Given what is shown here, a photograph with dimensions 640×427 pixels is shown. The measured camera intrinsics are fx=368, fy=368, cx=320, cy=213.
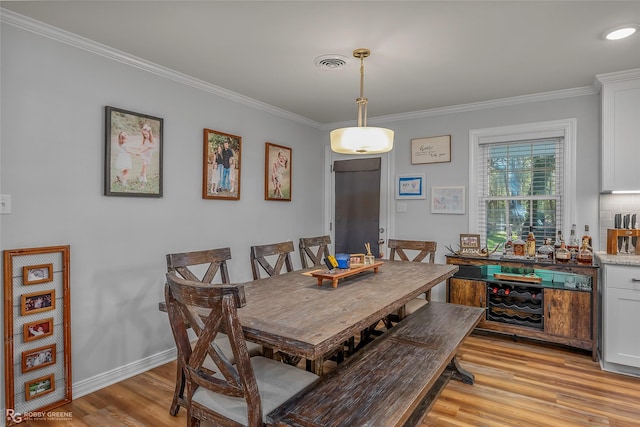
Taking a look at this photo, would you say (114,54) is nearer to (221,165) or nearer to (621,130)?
(221,165)

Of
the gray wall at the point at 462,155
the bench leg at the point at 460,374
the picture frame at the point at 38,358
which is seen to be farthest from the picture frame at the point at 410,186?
the picture frame at the point at 38,358

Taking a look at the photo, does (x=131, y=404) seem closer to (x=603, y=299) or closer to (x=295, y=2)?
(x=295, y=2)

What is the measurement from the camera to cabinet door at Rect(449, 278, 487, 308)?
11.9 feet

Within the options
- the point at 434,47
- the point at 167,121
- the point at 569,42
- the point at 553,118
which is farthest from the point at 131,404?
the point at 553,118

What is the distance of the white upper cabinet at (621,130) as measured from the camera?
3113 mm

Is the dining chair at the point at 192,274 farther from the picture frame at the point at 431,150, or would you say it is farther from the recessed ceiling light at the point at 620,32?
the recessed ceiling light at the point at 620,32

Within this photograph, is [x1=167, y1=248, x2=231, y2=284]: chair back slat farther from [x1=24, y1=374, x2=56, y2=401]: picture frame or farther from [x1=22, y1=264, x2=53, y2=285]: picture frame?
[x1=24, y1=374, x2=56, y2=401]: picture frame

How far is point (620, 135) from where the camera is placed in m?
3.19

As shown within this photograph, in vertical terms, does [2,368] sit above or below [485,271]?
below

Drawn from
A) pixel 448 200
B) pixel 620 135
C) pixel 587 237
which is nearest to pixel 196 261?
pixel 448 200

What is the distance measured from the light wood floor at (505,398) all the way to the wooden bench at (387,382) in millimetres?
166

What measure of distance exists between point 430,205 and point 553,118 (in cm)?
150

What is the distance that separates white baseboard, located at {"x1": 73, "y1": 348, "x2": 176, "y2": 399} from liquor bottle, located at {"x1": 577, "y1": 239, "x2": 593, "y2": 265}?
3.68m

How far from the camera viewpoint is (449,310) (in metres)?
2.94
